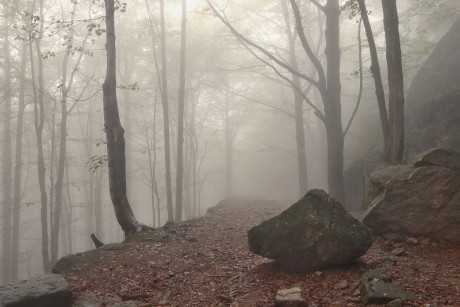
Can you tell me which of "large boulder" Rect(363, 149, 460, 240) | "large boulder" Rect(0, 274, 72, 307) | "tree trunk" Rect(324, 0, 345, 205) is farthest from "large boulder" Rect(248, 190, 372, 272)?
"tree trunk" Rect(324, 0, 345, 205)

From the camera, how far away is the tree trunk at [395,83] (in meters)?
8.16

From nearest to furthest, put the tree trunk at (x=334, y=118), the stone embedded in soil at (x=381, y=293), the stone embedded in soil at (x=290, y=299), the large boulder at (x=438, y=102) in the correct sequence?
the stone embedded in soil at (x=381, y=293) < the stone embedded in soil at (x=290, y=299) < the large boulder at (x=438, y=102) < the tree trunk at (x=334, y=118)

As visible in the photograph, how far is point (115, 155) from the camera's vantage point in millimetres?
8609

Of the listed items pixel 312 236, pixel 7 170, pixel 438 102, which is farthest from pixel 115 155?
pixel 7 170

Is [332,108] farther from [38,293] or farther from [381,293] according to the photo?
[38,293]

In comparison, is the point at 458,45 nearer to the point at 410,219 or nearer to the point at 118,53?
the point at 410,219

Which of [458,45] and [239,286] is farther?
[458,45]

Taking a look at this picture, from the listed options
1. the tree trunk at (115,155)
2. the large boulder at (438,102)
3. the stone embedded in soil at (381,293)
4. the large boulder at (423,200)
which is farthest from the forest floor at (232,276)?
the large boulder at (438,102)

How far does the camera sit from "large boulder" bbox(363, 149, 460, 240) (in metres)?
6.43

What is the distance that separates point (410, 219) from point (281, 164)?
106 ft

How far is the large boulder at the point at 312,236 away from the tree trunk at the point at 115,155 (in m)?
3.84

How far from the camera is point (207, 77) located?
1075 inches

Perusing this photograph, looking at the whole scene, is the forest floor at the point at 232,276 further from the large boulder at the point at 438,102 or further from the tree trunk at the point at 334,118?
the large boulder at the point at 438,102

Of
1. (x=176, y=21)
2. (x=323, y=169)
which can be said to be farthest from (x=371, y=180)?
(x=323, y=169)
